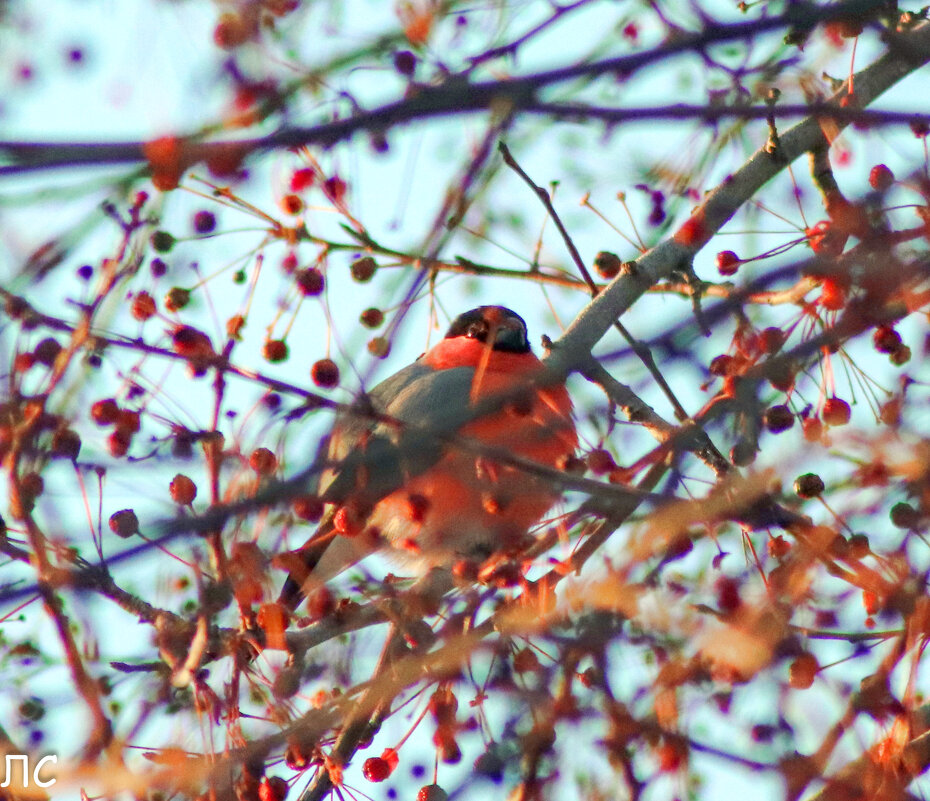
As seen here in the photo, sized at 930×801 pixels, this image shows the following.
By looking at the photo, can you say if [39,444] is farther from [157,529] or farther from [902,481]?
[902,481]

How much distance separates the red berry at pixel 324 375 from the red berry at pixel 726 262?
1.19 metres

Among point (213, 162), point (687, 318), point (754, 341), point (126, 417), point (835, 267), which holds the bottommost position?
point (687, 318)

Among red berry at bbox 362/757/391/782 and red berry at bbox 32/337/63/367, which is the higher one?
red berry at bbox 32/337/63/367

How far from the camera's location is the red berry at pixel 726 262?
3609 millimetres

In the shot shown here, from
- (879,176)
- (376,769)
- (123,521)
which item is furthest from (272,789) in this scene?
(879,176)

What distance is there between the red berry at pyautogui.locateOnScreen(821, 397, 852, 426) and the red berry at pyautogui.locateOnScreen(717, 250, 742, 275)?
537 mm

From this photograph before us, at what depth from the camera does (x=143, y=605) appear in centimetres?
318

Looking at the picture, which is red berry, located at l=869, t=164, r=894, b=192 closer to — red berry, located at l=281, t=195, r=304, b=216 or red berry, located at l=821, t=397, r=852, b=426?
red berry, located at l=821, t=397, r=852, b=426

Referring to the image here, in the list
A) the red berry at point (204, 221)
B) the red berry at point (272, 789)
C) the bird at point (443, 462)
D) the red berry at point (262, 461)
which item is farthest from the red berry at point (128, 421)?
the red berry at point (272, 789)

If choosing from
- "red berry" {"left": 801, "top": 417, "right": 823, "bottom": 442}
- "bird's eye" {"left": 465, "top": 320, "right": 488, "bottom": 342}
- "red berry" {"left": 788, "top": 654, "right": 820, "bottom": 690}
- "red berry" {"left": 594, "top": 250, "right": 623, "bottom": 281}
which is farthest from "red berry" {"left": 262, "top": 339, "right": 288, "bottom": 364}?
"bird's eye" {"left": 465, "top": 320, "right": 488, "bottom": 342}

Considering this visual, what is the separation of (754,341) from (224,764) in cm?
146

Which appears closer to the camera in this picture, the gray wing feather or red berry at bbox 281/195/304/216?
the gray wing feather

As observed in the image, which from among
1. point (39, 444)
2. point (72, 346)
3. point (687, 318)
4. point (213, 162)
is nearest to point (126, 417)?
point (39, 444)

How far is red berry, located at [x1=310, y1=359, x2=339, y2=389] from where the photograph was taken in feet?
10.3
